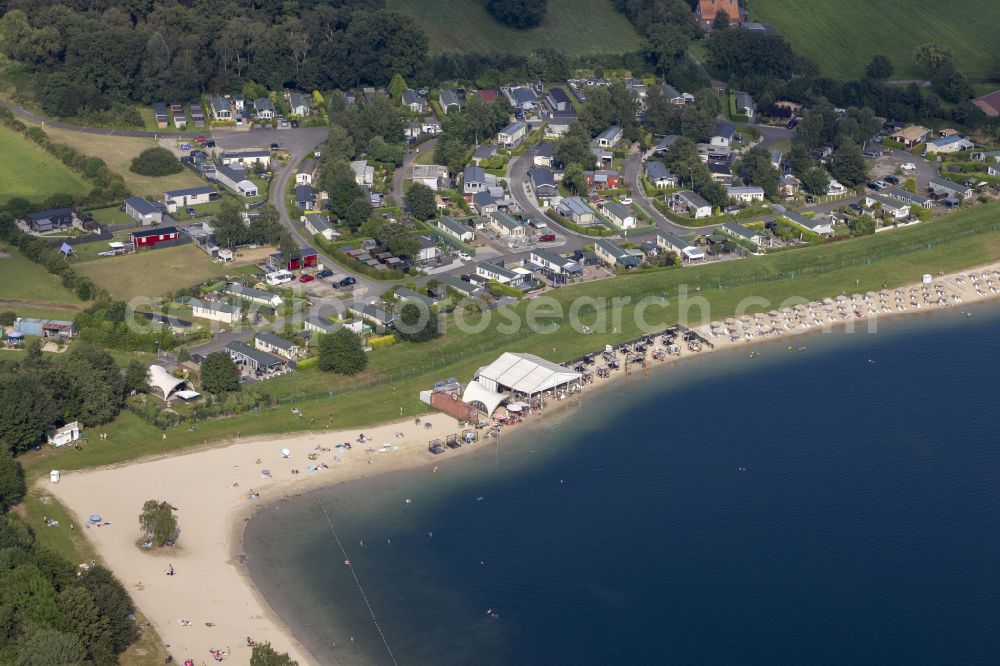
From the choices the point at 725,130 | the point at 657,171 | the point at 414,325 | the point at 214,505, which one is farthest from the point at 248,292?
the point at 725,130

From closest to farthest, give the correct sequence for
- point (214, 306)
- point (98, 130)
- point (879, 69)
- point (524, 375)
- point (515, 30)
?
point (524, 375) < point (214, 306) < point (98, 130) < point (879, 69) < point (515, 30)

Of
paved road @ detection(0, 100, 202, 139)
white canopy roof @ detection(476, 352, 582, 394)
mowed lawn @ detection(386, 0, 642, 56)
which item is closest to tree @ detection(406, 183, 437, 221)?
white canopy roof @ detection(476, 352, 582, 394)

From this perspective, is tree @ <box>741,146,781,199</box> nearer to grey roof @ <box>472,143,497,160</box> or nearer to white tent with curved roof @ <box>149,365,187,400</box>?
grey roof @ <box>472,143,497,160</box>

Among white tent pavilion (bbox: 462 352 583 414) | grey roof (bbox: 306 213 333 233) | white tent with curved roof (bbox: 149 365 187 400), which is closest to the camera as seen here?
white tent with curved roof (bbox: 149 365 187 400)

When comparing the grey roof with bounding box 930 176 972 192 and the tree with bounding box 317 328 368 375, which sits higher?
the tree with bounding box 317 328 368 375

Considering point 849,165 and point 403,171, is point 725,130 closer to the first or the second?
point 849,165

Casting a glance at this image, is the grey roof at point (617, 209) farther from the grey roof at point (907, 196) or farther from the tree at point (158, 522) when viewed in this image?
A: the tree at point (158, 522)
